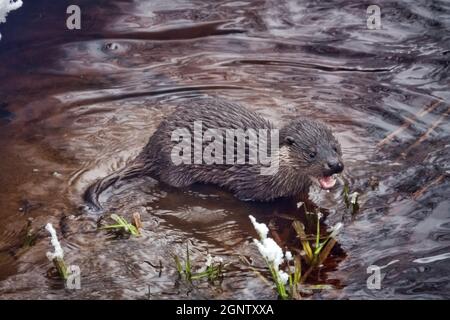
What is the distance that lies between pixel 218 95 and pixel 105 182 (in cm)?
187

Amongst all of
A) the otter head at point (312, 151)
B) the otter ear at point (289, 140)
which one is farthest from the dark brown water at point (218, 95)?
the otter ear at point (289, 140)

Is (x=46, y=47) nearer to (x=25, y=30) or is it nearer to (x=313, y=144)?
(x=25, y=30)

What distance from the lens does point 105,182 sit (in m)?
5.55

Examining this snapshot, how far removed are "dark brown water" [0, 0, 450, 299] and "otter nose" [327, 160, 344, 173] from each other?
288 mm

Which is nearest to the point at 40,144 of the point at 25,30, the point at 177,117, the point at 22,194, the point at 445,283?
the point at 22,194

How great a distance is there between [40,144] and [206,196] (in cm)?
160

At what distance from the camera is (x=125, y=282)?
4.52 m

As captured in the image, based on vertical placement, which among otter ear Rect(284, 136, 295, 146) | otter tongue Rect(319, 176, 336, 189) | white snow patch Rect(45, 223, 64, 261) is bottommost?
white snow patch Rect(45, 223, 64, 261)

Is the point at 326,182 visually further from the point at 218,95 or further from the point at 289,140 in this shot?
the point at 218,95

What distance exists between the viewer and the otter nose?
512cm

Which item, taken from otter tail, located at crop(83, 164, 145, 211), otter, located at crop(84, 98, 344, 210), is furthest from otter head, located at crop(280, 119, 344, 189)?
otter tail, located at crop(83, 164, 145, 211)

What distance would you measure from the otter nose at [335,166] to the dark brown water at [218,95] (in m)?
0.29

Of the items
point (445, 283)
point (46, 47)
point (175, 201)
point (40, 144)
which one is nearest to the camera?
point (445, 283)

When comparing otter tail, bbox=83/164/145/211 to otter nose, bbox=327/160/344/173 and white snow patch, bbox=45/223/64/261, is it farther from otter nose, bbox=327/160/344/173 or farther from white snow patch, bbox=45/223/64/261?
otter nose, bbox=327/160/344/173
